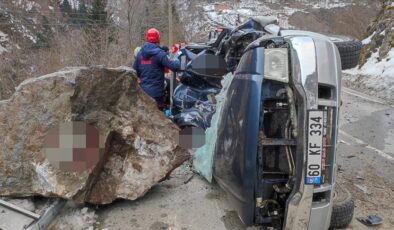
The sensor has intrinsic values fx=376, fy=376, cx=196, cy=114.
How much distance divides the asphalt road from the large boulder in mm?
175

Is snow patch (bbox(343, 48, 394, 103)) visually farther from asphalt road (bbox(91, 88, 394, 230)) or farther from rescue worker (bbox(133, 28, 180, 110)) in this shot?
rescue worker (bbox(133, 28, 180, 110))

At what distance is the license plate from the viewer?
7.57 feet

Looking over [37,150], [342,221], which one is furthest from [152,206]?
[342,221]

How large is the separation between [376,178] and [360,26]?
2080 centimetres

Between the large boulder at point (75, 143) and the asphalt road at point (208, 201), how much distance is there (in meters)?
0.17

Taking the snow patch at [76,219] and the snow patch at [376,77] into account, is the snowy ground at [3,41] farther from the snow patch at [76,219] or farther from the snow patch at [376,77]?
the snow patch at [76,219]

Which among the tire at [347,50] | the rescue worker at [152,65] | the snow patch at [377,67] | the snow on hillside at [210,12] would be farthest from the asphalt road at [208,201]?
the snow on hillside at [210,12]

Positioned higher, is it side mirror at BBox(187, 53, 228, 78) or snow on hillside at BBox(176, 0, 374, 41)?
snow on hillside at BBox(176, 0, 374, 41)

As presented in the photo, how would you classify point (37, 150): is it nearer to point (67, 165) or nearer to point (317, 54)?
point (67, 165)

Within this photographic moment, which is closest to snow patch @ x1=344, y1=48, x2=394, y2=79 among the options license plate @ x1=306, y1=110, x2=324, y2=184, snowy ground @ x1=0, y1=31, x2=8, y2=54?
license plate @ x1=306, y1=110, x2=324, y2=184

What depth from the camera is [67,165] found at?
2.99 metres

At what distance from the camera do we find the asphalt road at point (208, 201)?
118 inches

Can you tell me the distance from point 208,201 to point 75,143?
48.1 inches

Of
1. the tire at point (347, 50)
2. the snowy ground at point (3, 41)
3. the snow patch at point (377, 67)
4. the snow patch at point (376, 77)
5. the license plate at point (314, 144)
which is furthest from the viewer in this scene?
the snowy ground at point (3, 41)
